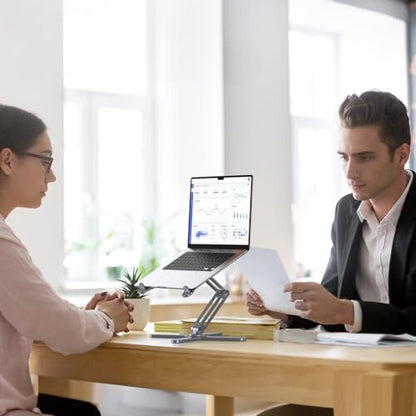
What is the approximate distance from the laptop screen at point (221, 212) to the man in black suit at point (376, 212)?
0.26 metres

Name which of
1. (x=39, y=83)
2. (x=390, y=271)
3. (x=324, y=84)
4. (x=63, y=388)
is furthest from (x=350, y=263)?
(x=324, y=84)

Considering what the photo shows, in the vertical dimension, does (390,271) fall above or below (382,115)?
below

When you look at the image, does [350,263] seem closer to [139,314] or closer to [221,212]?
[221,212]

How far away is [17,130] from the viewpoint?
2414mm

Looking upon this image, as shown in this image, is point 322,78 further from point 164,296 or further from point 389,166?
point 389,166

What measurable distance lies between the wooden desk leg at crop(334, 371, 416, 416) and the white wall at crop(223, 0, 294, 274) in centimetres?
356

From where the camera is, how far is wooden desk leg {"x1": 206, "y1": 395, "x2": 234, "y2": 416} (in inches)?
108

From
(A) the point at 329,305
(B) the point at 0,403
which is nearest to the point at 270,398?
(A) the point at 329,305

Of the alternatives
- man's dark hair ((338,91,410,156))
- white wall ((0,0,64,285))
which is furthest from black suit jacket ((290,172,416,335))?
white wall ((0,0,64,285))

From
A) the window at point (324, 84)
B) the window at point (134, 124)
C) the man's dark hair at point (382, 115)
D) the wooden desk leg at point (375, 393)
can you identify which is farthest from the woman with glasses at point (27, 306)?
the window at point (324, 84)

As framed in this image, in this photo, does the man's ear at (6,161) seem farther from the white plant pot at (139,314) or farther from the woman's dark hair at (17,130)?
the white plant pot at (139,314)

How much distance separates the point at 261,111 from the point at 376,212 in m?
2.85

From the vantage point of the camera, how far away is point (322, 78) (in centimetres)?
684

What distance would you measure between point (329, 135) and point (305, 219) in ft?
2.29
